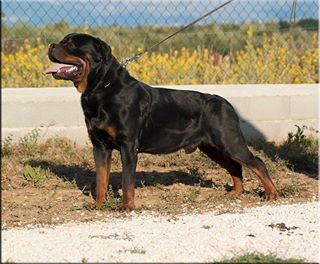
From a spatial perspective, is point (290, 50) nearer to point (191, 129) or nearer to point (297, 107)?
point (297, 107)

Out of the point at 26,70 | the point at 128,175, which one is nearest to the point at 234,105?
the point at 26,70

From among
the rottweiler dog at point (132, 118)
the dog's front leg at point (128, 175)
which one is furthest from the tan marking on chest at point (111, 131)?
the dog's front leg at point (128, 175)

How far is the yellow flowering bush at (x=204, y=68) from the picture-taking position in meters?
10.6

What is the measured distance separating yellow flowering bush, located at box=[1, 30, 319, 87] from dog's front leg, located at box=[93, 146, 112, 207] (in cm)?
375

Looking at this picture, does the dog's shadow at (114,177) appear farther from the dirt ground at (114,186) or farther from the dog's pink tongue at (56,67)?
the dog's pink tongue at (56,67)

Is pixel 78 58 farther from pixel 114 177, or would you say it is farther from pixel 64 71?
pixel 114 177

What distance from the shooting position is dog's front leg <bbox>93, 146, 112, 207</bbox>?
6789mm

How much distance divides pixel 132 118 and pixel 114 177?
1.52 meters

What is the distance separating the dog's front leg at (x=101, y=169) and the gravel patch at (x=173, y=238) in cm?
42

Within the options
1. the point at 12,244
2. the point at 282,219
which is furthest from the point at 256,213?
the point at 12,244

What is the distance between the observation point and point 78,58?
6.45 meters

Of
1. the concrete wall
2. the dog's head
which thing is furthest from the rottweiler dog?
the concrete wall

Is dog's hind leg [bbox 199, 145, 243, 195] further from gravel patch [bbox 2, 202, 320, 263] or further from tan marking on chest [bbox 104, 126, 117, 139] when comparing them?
tan marking on chest [bbox 104, 126, 117, 139]

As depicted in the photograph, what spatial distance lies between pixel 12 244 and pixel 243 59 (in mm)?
7153
